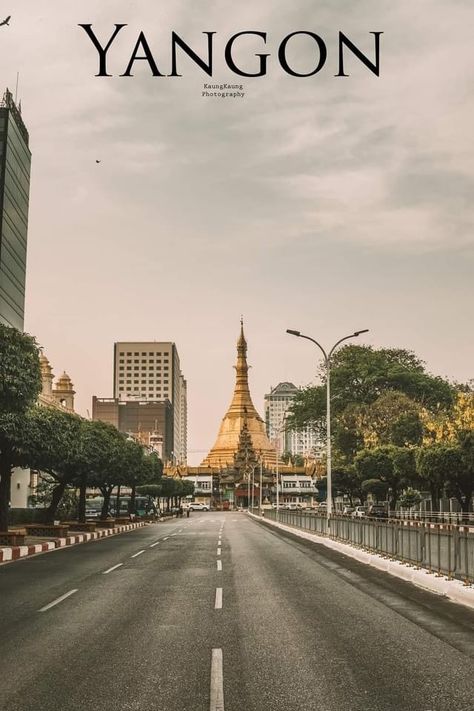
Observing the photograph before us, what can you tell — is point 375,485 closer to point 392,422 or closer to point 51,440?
point 392,422

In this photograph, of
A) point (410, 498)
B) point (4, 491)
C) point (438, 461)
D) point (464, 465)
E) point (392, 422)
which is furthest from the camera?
point (410, 498)

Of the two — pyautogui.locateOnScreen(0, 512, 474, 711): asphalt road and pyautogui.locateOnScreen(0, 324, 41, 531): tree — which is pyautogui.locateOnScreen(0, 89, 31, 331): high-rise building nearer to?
pyautogui.locateOnScreen(0, 324, 41, 531): tree

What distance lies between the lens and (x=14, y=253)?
94.2m

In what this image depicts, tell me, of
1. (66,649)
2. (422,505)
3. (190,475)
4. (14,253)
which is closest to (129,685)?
(66,649)

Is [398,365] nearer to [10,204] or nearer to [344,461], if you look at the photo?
[344,461]

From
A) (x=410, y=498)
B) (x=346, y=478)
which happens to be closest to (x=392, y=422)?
(x=346, y=478)

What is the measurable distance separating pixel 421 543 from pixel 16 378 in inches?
598

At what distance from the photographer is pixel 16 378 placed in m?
27.9

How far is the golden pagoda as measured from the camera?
171375 mm

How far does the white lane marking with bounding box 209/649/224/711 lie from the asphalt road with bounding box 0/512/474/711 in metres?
0.02

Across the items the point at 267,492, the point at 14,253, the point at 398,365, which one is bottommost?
the point at 267,492

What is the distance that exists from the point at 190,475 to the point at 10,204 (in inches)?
3864

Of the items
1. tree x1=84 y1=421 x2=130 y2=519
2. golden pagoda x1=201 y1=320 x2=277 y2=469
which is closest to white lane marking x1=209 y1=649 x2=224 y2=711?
tree x1=84 y1=421 x2=130 y2=519

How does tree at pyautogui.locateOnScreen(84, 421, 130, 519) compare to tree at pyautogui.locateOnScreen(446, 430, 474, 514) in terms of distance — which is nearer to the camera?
tree at pyautogui.locateOnScreen(446, 430, 474, 514)
